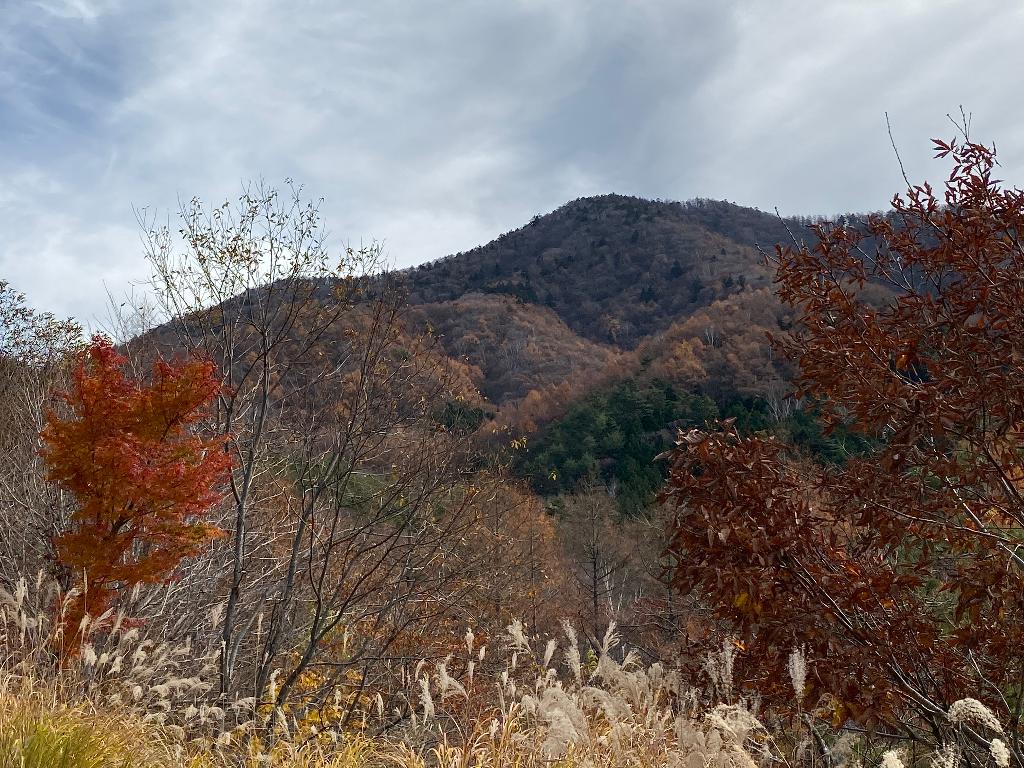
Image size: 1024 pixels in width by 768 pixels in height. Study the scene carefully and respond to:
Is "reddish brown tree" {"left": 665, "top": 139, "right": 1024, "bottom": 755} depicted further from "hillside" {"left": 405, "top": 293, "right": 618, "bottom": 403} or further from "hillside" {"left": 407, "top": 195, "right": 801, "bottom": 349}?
"hillside" {"left": 407, "top": 195, "right": 801, "bottom": 349}

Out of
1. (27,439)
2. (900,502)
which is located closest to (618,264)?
(27,439)

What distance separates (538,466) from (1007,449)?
38.9 meters

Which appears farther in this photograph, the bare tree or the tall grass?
the bare tree

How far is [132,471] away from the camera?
588 centimetres

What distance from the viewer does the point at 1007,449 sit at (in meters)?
3.10

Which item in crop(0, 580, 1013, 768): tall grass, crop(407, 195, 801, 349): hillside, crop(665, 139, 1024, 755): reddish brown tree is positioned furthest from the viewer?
crop(407, 195, 801, 349): hillside

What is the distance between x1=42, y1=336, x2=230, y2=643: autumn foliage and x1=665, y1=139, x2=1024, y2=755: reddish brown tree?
4.47m

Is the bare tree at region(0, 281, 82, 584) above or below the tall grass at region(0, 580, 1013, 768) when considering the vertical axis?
above

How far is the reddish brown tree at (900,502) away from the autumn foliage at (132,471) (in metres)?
4.47

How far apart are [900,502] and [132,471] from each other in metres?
5.69

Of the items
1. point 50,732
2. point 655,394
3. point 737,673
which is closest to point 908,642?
point 737,673

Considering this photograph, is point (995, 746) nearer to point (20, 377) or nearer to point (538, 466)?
point (20, 377)

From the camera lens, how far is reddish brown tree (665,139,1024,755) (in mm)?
2766

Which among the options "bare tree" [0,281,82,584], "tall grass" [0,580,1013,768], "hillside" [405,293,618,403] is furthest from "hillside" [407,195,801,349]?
"tall grass" [0,580,1013,768]
